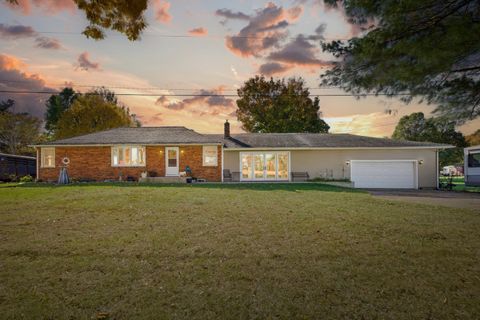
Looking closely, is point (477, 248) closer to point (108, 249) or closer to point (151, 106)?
point (108, 249)

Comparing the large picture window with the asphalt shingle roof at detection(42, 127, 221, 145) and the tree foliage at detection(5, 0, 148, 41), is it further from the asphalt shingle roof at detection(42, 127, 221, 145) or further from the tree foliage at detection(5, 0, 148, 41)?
the tree foliage at detection(5, 0, 148, 41)

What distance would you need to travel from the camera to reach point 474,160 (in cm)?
2106

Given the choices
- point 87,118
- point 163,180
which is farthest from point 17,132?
point 163,180

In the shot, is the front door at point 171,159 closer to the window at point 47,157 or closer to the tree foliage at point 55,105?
the window at point 47,157

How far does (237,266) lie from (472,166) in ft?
82.3

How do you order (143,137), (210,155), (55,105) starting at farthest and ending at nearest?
(55,105) < (143,137) < (210,155)

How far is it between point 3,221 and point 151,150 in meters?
14.7

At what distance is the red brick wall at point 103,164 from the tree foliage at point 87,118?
18871 mm

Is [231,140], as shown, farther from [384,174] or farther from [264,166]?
[384,174]

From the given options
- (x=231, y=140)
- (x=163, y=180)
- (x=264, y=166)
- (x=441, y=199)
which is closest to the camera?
(x=441, y=199)

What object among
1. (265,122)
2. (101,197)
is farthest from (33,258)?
(265,122)

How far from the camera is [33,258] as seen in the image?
463cm

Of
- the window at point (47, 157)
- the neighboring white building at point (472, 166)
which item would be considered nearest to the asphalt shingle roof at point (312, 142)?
the neighboring white building at point (472, 166)

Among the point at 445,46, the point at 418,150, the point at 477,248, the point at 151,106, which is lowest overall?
the point at 477,248
